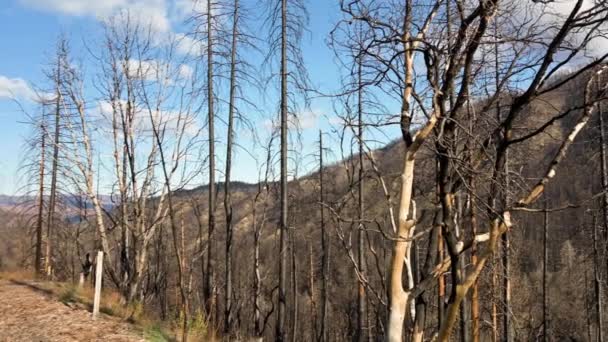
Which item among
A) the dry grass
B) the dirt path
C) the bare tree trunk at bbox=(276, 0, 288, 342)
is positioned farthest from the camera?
the bare tree trunk at bbox=(276, 0, 288, 342)

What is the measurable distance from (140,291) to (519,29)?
36.3ft

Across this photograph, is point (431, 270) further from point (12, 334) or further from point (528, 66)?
point (12, 334)

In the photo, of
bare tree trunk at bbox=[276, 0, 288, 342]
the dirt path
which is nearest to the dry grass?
the dirt path

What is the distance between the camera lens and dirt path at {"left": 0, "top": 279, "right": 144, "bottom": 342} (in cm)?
859

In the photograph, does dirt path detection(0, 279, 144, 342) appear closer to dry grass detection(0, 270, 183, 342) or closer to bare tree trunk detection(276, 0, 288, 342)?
dry grass detection(0, 270, 183, 342)

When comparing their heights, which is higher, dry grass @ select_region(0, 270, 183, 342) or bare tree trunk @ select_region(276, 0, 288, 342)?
bare tree trunk @ select_region(276, 0, 288, 342)

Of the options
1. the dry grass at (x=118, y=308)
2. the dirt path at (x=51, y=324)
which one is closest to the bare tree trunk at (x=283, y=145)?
the dry grass at (x=118, y=308)

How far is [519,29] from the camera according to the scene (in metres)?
4.11

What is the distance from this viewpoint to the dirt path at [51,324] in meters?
8.59

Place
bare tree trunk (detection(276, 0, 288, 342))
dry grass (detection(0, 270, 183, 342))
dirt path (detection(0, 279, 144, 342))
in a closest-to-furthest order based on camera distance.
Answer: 1. dirt path (detection(0, 279, 144, 342))
2. dry grass (detection(0, 270, 183, 342))
3. bare tree trunk (detection(276, 0, 288, 342))

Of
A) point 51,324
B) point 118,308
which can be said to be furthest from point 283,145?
point 51,324

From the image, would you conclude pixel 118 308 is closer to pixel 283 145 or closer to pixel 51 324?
pixel 51 324

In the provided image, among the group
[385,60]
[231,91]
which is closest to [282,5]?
[231,91]

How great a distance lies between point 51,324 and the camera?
9141 millimetres
